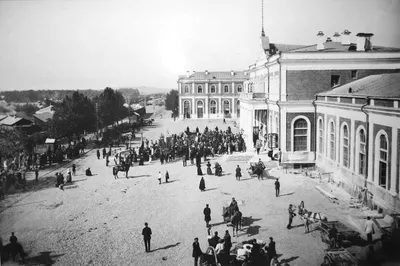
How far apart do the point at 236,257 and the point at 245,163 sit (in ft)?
46.4

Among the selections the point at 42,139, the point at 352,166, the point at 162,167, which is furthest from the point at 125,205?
the point at 42,139

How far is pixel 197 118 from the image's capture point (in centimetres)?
6300

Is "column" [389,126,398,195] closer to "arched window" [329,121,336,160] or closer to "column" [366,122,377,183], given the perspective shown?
"column" [366,122,377,183]

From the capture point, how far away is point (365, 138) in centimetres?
1593

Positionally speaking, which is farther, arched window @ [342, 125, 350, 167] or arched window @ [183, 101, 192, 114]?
arched window @ [183, 101, 192, 114]

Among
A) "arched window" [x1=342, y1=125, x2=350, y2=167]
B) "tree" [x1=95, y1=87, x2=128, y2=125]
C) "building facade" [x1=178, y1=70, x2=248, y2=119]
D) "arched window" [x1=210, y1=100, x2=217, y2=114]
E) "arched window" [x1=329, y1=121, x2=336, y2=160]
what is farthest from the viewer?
"arched window" [x1=210, y1=100, x2=217, y2=114]

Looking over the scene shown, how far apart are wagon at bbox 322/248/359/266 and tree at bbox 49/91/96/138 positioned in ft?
92.1

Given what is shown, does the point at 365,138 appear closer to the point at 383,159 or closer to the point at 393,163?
the point at 383,159

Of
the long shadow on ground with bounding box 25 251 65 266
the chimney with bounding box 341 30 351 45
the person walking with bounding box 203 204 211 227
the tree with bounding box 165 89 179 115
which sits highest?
the chimney with bounding box 341 30 351 45

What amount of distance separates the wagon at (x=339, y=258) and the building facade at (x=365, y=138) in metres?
3.61

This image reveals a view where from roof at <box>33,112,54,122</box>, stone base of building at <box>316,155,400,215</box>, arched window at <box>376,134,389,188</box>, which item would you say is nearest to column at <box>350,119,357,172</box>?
stone base of building at <box>316,155,400,215</box>

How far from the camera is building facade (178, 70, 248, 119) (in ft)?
204

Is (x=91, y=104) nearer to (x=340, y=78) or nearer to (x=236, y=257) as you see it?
(x=340, y=78)

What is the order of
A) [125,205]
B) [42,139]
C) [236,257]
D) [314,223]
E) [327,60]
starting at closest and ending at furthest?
[236,257] → [314,223] → [125,205] → [327,60] → [42,139]
